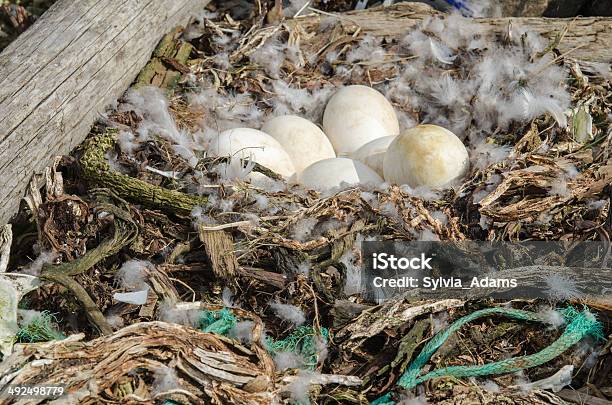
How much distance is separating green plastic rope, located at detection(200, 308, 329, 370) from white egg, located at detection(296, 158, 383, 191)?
0.72m

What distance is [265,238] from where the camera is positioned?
8.60 ft

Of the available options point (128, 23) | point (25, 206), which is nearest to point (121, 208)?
point (25, 206)

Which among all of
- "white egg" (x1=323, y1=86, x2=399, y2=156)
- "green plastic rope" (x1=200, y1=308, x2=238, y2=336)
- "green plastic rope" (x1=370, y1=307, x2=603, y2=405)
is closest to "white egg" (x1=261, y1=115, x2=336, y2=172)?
"white egg" (x1=323, y1=86, x2=399, y2=156)

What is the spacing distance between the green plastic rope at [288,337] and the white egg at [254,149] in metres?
0.79

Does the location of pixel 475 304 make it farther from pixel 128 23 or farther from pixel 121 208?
pixel 128 23

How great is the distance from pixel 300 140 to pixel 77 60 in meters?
0.98

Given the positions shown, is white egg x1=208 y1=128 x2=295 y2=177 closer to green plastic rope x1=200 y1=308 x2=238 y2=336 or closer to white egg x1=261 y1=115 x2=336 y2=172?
white egg x1=261 y1=115 x2=336 y2=172

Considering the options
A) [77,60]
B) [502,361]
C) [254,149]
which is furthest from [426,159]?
[77,60]

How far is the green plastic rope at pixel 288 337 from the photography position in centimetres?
239

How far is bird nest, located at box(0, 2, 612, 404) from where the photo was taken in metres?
2.26

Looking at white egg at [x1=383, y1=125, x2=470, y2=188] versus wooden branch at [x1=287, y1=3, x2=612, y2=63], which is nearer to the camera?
white egg at [x1=383, y1=125, x2=470, y2=188]

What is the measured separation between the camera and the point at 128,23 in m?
3.46

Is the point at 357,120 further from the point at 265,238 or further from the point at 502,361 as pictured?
the point at 502,361

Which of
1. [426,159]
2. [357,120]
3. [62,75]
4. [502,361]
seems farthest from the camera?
[357,120]
